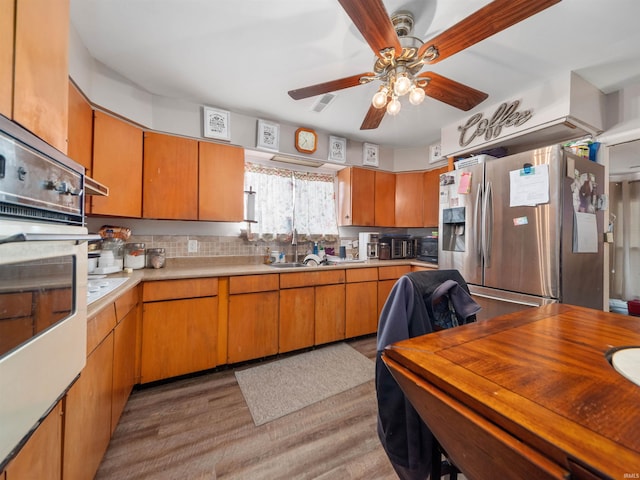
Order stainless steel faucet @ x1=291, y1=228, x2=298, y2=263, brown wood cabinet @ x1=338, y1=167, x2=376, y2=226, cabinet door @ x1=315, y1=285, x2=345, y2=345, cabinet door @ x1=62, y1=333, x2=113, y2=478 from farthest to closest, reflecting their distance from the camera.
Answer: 1. brown wood cabinet @ x1=338, y1=167, x2=376, y2=226
2. stainless steel faucet @ x1=291, y1=228, x2=298, y2=263
3. cabinet door @ x1=315, y1=285, x2=345, y2=345
4. cabinet door @ x1=62, y1=333, x2=113, y2=478

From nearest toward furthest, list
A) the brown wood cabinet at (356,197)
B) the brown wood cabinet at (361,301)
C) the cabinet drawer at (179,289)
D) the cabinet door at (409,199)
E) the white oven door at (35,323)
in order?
the white oven door at (35,323)
the cabinet drawer at (179,289)
the brown wood cabinet at (361,301)
the brown wood cabinet at (356,197)
the cabinet door at (409,199)

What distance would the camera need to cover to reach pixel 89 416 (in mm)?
1072

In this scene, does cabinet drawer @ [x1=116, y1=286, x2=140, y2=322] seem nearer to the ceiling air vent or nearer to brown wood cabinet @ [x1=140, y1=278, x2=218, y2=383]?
brown wood cabinet @ [x1=140, y1=278, x2=218, y2=383]

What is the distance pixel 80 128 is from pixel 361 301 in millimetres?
2805

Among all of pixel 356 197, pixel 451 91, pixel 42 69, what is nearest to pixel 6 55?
pixel 42 69

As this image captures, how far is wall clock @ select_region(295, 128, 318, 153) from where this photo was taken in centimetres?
286

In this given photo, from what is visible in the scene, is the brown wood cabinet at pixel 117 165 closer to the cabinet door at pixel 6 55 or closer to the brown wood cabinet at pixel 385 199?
the cabinet door at pixel 6 55

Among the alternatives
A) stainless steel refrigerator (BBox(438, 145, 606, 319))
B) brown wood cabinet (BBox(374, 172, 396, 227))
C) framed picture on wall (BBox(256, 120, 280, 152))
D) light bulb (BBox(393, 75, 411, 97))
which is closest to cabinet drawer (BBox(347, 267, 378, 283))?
brown wood cabinet (BBox(374, 172, 396, 227))

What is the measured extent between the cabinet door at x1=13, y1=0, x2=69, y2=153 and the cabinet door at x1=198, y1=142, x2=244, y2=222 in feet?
4.93

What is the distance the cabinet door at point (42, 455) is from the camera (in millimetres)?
629

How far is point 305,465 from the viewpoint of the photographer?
1.31m

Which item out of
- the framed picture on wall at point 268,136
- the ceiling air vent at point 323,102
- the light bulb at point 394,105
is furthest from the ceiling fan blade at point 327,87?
the framed picture on wall at point 268,136

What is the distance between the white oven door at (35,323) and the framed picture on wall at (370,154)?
9.95 feet

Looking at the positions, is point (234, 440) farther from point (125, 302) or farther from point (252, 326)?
→ point (125, 302)
